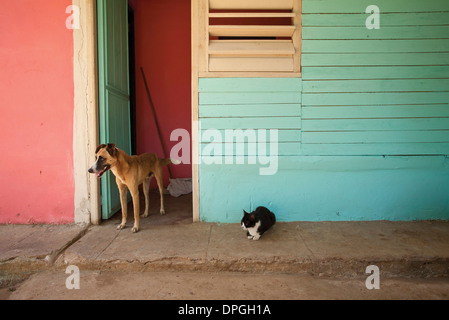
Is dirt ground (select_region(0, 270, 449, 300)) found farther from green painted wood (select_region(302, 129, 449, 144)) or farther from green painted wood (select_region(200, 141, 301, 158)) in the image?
green painted wood (select_region(302, 129, 449, 144))

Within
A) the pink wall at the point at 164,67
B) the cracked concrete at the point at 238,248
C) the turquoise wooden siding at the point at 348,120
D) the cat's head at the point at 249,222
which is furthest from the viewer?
the pink wall at the point at 164,67

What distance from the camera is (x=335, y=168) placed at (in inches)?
152

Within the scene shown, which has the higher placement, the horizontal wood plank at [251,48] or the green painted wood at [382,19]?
the green painted wood at [382,19]

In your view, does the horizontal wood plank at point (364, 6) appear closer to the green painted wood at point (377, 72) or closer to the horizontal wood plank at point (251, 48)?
the horizontal wood plank at point (251, 48)

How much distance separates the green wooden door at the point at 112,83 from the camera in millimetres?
3912

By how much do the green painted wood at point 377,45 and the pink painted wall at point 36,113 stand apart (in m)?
3.31

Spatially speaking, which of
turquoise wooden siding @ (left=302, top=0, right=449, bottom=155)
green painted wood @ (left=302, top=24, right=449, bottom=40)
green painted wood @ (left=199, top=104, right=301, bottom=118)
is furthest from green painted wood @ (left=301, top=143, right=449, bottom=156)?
green painted wood @ (left=302, top=24, right=449, bottom=40)

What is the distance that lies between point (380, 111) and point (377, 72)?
20.9 inches

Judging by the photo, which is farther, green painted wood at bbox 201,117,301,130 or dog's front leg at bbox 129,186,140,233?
green painted wood at bbox 201,117,301,130

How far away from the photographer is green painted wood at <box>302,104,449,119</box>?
381cm

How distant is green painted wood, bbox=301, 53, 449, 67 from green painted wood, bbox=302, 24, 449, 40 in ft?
0.77

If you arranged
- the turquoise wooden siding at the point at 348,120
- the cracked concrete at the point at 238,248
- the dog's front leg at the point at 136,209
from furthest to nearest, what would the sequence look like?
the turquoise wooden siding at the point at 348,120, the dog's front leg at the point at 136,209, the cracked concrete at the point at 238,248

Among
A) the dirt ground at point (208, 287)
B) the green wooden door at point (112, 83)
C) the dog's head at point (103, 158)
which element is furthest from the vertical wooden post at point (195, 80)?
the dirt ground at point (208, 287)
